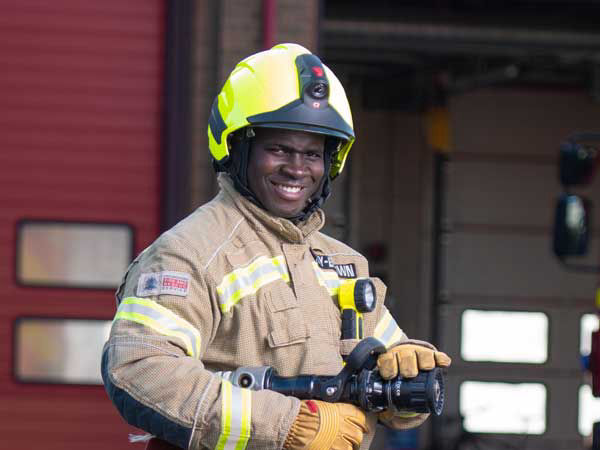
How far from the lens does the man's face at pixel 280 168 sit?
3.11 meters

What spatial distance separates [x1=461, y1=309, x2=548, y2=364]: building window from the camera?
11.9 metres

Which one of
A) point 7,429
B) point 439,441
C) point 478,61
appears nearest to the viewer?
point 7,429

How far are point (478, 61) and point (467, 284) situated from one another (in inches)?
87.6

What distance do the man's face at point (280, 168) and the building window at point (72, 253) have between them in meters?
4.31

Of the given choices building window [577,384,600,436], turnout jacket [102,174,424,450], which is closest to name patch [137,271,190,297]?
turnout jacket [102,174,424,450]

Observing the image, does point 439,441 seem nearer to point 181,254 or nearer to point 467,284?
point 467,284

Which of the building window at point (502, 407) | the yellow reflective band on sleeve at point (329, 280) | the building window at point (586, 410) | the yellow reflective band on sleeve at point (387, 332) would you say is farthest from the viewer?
the building window at point (586, 410)

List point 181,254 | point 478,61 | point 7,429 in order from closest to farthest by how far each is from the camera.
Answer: point 181,254, point 7,429, point 478,61

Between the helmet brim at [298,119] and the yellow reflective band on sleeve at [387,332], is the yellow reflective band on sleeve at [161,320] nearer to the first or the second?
the helmet brim at [298,119]

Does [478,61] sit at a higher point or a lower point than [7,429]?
higher

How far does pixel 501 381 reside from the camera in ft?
39.0

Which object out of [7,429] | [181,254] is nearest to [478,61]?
[7,429]

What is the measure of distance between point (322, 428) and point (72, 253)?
4.76 metres

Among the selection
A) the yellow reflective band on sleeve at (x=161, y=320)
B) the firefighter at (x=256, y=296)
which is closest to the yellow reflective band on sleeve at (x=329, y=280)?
the firefighter at (x=256, y=296)
